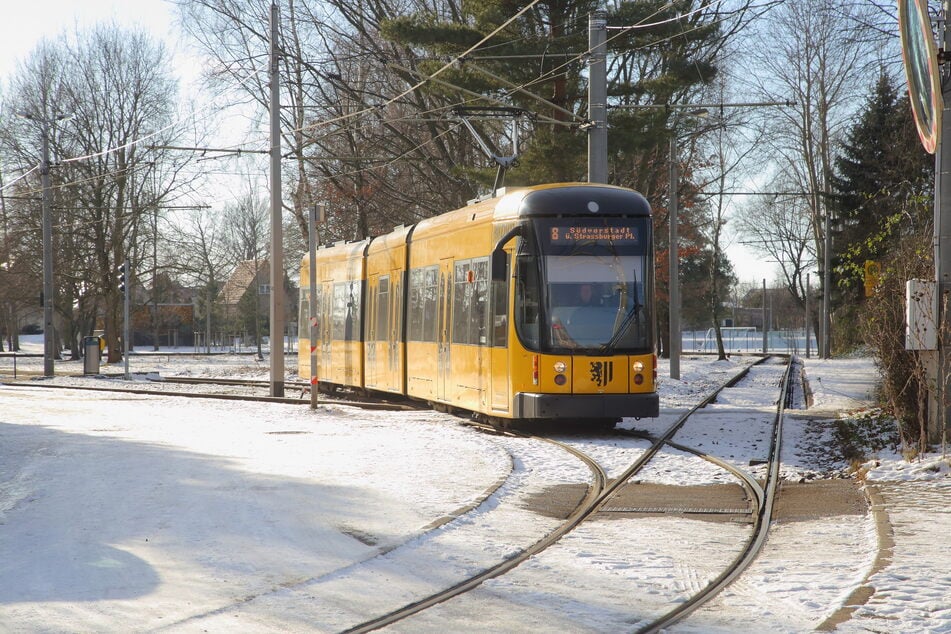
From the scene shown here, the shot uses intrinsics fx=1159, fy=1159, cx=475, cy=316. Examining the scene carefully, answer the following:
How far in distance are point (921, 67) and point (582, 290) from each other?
5.34 m

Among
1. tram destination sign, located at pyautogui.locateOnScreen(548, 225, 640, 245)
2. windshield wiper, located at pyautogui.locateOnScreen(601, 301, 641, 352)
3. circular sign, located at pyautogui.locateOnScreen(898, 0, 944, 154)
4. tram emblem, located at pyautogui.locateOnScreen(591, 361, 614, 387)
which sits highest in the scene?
circular sign, located at pyautogui.locateOnScreen(898, 0, 944, 154)

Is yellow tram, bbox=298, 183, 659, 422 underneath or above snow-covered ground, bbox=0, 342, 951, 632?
above

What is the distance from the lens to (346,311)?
23.7 meters

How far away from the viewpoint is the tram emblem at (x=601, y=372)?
14.7 meters

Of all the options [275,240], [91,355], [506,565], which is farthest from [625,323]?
[91,355]

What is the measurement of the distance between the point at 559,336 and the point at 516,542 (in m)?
6.65

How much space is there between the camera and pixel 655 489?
1080cm

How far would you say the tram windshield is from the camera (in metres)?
14.7

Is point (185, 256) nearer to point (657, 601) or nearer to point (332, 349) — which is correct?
point (332, 349)

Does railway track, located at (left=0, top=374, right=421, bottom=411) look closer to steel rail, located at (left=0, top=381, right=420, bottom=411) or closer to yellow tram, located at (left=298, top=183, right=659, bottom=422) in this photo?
steel rail, located at (left=0, top=381, right=420, bottom=411)

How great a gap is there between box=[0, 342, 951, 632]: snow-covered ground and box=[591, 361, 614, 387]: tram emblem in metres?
0.78

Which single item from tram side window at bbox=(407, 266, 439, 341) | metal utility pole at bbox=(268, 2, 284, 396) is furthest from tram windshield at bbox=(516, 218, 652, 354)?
metal utility pole at bbox=(268, 2, 284, 396)

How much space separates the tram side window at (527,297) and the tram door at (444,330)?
2.61m

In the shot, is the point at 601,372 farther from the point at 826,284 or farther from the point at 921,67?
the point at 826,284
